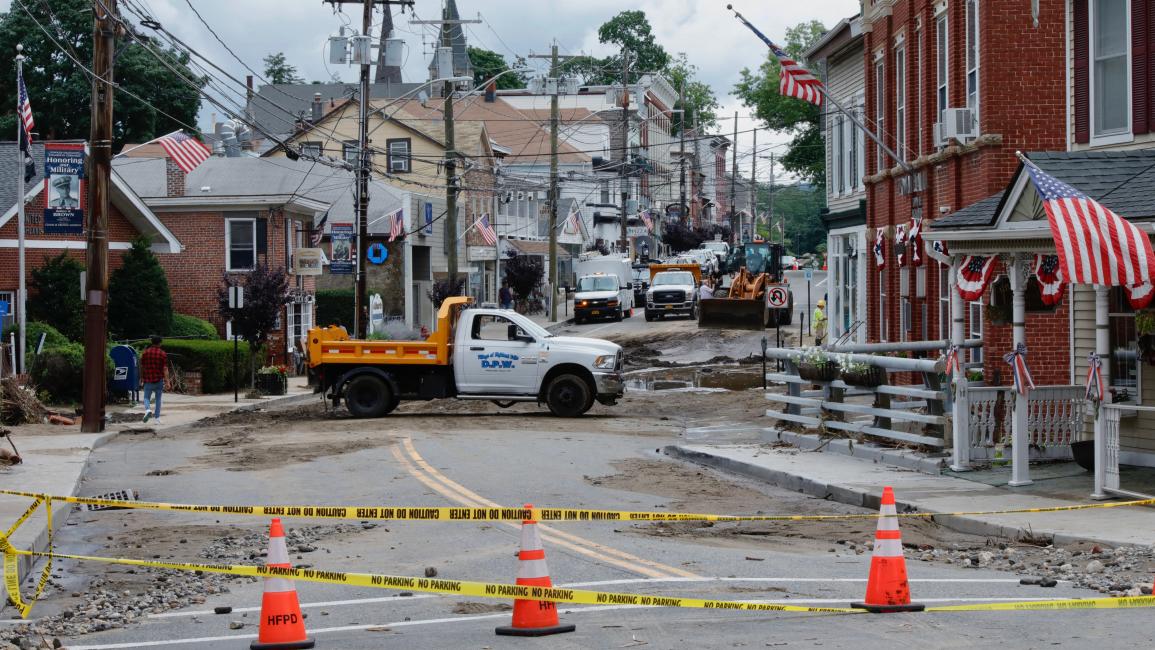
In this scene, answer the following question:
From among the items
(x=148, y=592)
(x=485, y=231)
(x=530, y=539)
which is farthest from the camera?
(x=485, y=231)

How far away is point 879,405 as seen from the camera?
742 inches

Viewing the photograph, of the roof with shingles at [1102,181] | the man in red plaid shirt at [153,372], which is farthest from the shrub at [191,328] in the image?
the roof with shingles at [1102,181]

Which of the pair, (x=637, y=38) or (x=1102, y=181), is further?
(x=637, y=38)

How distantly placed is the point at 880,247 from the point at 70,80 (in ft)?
179

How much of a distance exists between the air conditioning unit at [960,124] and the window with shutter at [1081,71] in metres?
1.90

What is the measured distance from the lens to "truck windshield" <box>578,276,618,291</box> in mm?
62719

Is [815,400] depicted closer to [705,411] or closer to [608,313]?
[705,411]

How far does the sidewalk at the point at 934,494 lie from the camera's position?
1238 centimetres

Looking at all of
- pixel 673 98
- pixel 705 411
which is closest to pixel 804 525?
pixel 705 411

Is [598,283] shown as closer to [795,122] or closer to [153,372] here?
[795,122]

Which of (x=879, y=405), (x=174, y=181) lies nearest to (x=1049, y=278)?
(x=879, y=405)

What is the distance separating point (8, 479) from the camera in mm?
16922

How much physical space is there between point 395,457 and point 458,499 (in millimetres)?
4584

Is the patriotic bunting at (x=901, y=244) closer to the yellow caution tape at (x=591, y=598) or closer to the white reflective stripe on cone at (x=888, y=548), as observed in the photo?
the yellow caution tape at (x=591, y=598)
